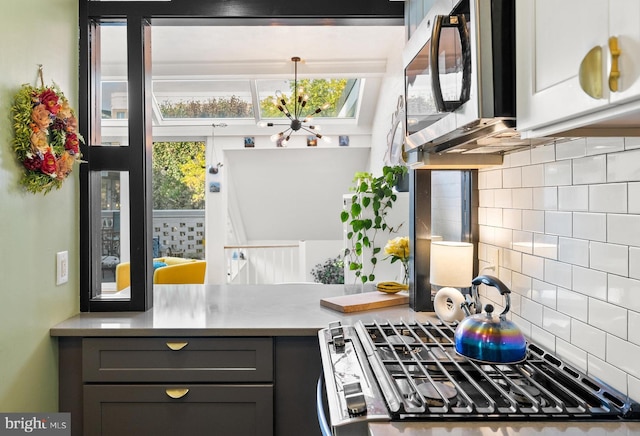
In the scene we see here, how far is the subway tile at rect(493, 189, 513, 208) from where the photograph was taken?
1.62 meters

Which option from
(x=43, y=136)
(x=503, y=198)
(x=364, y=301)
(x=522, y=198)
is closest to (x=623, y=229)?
(x=522, y=198)

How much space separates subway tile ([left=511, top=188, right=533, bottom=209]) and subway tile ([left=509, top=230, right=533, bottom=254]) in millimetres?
88

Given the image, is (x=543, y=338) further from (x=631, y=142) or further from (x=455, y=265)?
(x=631, y=142)

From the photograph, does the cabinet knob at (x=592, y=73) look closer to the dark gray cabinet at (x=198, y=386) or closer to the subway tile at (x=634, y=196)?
the subway tile at (x=634, y=196)

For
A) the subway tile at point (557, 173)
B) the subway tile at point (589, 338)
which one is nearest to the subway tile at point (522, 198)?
the subway tile at point (557, 173)

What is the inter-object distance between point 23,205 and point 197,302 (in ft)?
2.82

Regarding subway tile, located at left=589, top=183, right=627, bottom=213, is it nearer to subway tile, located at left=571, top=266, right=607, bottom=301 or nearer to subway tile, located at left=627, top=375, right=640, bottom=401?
subway tile, located at left=571, top=266, right=607, bottom=301

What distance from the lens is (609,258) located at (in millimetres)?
1085

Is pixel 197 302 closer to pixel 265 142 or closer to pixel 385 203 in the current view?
pixel 385 203

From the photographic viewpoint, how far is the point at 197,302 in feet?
7.11

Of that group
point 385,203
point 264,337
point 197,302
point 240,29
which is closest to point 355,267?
point 385,203

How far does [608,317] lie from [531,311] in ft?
1.28

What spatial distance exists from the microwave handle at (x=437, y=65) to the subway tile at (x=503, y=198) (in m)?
0.63

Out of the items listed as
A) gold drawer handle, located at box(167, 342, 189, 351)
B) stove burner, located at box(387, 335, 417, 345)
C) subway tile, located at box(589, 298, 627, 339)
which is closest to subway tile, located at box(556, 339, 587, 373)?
subway tile, located at box(589, 298, 627, 339)
